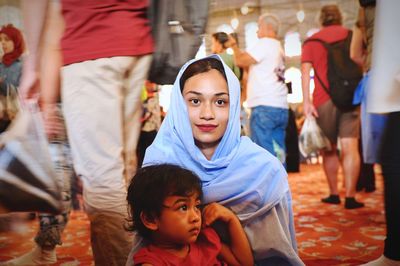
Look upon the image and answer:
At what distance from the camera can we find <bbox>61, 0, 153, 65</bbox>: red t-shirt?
2.88 feet

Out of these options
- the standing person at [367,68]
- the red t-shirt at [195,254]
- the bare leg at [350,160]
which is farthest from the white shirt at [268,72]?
the bare leg at [350,160]

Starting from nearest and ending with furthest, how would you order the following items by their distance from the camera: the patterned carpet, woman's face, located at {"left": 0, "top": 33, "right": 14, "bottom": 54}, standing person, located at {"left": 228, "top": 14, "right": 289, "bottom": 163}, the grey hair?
1. woman's face, located at {"left": 0, "top": 33, "right": 14, "bottom": 54}
2. the patterned carpet
3. standing person, located at {"left": 228, "top": 14, "right": 289, "bottom": 163}
4. the grey hair

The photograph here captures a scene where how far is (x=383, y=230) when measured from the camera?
155cm

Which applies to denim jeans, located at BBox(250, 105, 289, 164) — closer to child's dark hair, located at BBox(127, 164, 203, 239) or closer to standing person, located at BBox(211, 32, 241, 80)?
standing person, located at BBox(211, 32, 241, 80)

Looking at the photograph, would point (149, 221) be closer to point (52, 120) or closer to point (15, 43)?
point (52, 120)

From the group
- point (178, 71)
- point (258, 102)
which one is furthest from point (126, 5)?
point (258, 102)

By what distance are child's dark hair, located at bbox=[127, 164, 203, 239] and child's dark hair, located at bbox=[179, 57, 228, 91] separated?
0.59ft

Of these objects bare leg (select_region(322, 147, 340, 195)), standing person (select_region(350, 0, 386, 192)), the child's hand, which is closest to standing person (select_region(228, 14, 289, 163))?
standing person (select_region(350, 0, 386, 192))

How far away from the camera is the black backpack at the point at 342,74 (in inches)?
76.1

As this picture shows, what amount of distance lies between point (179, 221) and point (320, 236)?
846 millimetres

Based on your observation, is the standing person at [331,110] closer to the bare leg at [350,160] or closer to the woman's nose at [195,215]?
the bare leg at [350,160]

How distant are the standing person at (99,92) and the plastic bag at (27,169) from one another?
2.3 inches

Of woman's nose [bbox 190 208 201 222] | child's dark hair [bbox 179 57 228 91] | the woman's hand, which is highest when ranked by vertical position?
child's dark hair [bbox 179 57 228 91]

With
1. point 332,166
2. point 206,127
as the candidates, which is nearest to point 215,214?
point 206,127
